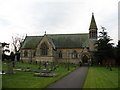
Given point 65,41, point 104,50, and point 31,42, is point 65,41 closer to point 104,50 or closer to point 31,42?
point 31,42

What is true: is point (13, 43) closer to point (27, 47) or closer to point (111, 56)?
point (27, 47)

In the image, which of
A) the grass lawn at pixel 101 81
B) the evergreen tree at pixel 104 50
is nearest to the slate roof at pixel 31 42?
the evergreen tree at pixel 104 50

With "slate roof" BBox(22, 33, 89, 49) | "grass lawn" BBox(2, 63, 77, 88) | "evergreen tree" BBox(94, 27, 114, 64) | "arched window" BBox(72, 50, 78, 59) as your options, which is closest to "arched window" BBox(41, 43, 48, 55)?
"slate roof" BBox(22, 33, 89, 49)

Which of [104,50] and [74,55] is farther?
[74,55]

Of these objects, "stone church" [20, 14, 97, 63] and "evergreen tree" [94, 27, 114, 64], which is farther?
"stone church" [20, 14, 97, 63]

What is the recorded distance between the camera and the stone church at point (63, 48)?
4589 centimetres

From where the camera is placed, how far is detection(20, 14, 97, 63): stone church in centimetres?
4589

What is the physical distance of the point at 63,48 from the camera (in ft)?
161

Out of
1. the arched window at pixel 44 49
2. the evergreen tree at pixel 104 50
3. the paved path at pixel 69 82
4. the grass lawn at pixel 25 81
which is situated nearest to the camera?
the grass lawn at pixel 25 81

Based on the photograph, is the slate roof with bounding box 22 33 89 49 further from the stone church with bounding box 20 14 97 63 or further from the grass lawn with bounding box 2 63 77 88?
the grass lawn with bounding box 2 63 77 88

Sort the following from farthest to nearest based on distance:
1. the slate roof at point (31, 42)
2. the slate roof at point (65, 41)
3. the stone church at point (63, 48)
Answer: the slate roof at point (31, 42) → the slate roof at point (65, 41) → the stone church at point (63, 48)

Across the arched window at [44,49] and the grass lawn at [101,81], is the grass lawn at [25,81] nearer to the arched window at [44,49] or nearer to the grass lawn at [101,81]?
the grass lawn at [101,81]

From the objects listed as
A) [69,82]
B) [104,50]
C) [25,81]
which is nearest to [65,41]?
[104,50]

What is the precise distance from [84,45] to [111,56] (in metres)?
10.2
